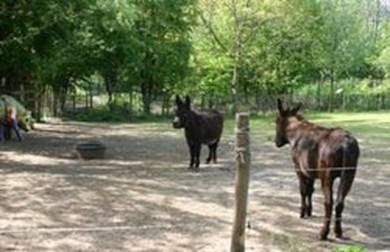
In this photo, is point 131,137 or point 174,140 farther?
point 131,137

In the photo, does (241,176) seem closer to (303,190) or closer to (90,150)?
(303,190)

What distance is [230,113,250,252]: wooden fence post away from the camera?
5711 millimetres

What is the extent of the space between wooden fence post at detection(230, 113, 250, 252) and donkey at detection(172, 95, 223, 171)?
8013 mm

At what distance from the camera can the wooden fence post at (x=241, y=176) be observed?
5711 millimetres

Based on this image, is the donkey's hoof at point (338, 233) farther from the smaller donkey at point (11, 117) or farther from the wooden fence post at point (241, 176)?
the smaller donkey at point (11, 117)

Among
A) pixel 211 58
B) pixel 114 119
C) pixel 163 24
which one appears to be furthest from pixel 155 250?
pixel 211 58

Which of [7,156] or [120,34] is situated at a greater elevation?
[120,34]

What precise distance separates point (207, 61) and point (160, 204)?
29850 mm

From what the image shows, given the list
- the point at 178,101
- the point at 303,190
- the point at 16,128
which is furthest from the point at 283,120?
the point at 16,128

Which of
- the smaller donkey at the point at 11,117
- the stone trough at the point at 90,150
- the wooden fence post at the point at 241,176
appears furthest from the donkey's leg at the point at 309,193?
the smaller donkey at the point at 11,117

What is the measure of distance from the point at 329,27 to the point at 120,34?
17.6 m

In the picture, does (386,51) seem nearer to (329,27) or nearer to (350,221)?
(329,27)

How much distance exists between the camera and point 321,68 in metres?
46.5

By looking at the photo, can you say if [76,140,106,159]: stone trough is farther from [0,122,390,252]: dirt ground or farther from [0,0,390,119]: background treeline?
[0,0,390,119]: background treeline
